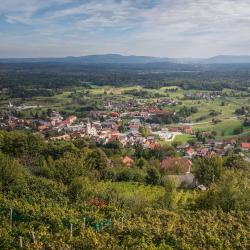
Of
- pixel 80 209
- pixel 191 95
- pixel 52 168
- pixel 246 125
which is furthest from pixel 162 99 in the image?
pixel 80 209

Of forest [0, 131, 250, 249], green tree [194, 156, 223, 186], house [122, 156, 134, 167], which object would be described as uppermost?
forest [0, 131, 250, 249]

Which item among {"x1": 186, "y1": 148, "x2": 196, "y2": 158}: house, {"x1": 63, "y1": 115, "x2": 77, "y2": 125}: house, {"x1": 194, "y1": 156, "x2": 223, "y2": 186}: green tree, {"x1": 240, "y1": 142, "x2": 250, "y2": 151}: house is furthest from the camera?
{"x1": 63, "y1": 115, "x2": 77, "y2": 125}: house

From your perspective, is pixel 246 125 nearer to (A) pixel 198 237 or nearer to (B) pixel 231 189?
(B) pixel 231 189

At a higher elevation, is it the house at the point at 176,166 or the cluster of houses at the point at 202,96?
the cluster of houses at the point at 202,96

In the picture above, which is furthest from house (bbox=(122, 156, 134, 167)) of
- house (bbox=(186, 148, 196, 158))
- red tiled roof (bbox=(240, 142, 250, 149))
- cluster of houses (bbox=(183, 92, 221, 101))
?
cluster of houses (bbox=(183, 92, 221, 101))

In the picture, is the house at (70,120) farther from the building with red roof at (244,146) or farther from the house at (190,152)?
the building with red roof at (244,146)

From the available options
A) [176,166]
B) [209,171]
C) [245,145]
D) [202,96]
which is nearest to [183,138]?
[245,145]

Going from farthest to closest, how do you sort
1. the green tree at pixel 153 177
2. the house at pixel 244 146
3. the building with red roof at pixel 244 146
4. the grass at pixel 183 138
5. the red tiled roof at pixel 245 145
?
the grass at pixel 183 138, the red tiled roof at pixel 245 145, the building with red roof at pixel 244 146, the house at pixel 244 146, the green tree at pixel 153 177

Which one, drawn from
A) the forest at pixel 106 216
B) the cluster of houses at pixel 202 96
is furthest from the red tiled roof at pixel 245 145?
the cluster of houses at pixel 202 96

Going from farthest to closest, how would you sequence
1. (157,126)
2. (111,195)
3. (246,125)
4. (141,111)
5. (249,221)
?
(141,111), (157,126), (246,125), (111,195), (249,221)

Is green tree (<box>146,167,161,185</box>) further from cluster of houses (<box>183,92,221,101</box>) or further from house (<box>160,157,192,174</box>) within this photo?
cluster of houses (<box>183,92,221,101</box>)

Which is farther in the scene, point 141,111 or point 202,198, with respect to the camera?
point 141,111
